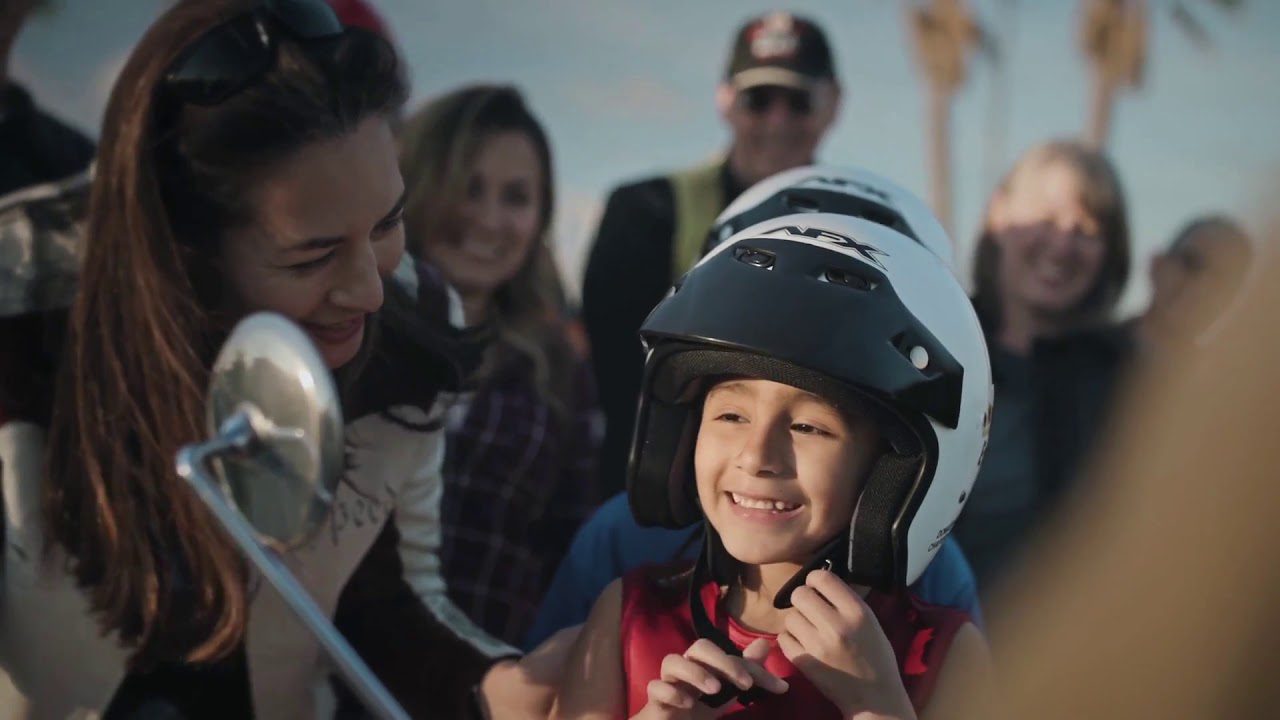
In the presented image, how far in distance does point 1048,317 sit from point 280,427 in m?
3.30

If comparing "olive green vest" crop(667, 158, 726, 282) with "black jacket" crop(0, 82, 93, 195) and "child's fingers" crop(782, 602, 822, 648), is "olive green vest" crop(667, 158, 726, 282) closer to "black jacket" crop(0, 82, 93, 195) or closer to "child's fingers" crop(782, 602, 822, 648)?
"black jacket" crop(0, 82, 93, 195)

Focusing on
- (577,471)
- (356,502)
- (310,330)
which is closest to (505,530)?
(577,471)

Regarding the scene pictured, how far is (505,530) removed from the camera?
364 centimetres

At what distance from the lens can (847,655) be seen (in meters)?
1.94

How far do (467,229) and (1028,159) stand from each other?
199 centimetres

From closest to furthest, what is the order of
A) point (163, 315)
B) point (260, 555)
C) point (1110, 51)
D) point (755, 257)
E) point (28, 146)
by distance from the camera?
point (260, 555)
point (163, 315)
point (755, 257)
point (28, 146)
point (1110, 51)

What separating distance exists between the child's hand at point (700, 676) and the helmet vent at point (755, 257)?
24.9 inches

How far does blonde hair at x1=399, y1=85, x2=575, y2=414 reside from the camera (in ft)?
12.5

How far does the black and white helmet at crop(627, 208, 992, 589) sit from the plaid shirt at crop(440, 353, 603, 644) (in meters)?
1.41

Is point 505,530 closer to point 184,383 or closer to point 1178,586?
point 184,383

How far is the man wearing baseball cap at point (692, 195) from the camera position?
4.10m

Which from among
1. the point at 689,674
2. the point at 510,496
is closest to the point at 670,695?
the point at 689,674

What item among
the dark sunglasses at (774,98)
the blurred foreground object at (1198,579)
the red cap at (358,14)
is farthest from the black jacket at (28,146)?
the blurred foreground object at (1198,579)

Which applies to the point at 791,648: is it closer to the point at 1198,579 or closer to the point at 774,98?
the point at 1198,579
